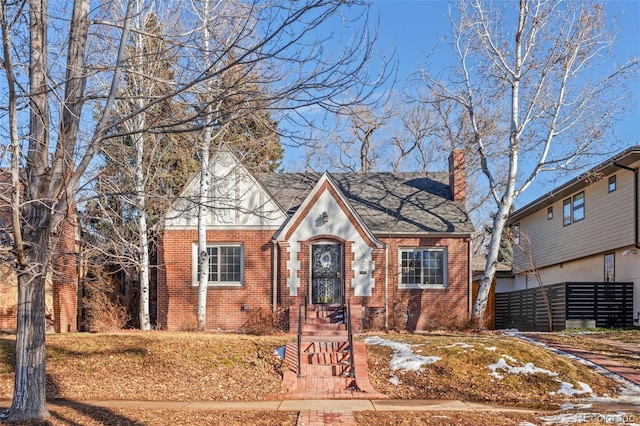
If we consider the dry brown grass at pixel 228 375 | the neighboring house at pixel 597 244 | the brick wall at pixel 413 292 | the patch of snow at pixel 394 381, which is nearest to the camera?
the dry brown grass at pixel 228 375

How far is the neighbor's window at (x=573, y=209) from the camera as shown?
81.4 ft

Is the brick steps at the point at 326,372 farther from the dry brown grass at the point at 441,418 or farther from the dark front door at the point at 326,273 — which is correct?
the dark front door at the point at 326,273

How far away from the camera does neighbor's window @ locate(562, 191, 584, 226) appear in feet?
81.4

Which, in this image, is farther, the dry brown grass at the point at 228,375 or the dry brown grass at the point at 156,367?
the dry brown grass at the point at 156,367

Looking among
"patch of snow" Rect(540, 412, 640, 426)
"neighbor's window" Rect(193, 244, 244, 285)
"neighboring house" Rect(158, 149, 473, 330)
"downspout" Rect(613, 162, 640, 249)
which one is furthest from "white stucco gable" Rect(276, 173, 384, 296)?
"patch of snow" Rect(540, 412, 640, 426)

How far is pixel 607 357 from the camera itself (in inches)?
532

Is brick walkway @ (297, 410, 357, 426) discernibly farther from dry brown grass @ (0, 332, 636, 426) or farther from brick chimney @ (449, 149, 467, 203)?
brick chimney @ (449, 149, 467, 203)

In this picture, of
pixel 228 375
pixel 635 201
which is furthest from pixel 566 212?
pixel 228 375

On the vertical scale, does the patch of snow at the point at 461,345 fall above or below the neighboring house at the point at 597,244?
below

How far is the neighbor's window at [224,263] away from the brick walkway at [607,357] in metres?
8.95

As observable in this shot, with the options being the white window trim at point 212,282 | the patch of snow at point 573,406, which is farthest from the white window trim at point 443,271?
the patch of snow at point 573,406

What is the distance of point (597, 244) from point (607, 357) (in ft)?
34.8

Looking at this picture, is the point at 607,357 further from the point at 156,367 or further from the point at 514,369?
the point at 156,367

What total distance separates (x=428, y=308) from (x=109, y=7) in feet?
46.1
